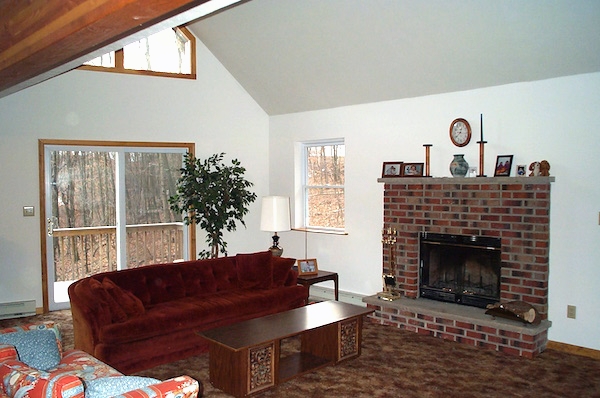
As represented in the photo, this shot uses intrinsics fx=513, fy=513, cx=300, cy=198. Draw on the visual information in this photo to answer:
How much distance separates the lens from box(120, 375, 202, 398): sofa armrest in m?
2.08

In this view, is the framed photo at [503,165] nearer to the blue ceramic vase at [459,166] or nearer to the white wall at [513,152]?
the white wall at [513,152]

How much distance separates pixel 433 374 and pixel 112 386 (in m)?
2.67

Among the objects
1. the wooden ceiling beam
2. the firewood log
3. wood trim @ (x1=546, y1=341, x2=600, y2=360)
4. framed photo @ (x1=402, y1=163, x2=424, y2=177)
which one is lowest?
wood trim @ (x1=546, y1=341, x2=600, y2=360)

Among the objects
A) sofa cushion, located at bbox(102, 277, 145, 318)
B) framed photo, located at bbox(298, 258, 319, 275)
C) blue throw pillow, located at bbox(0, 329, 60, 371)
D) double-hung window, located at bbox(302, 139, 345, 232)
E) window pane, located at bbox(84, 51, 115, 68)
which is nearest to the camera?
blue throw pillow, located at bbox(0, 329, 60, 371)

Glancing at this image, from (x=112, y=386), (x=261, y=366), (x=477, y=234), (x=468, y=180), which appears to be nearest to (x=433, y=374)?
(x=261, y=366)

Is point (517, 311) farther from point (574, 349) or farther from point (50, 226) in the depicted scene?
point (50, 226)

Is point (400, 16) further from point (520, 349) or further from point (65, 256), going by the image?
point (65, 256)

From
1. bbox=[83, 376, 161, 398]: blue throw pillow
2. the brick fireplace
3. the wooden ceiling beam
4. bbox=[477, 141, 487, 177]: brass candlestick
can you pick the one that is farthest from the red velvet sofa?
bbox=[477, 141, 487, 177]: brass candlestick

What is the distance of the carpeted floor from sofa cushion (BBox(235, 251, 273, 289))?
2.26 ft

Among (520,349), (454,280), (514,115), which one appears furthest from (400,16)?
(520,349)

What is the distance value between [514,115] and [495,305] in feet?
5.84

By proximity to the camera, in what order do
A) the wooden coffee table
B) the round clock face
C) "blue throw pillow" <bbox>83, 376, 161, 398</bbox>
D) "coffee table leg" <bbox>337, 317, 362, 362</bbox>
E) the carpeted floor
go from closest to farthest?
"blue throw pillow" <bbox>83, 376, 161, 398</bbox>, the wooden coffee table, the carpeted floor, "coffee table leg" <bbox>337, 317, 362, 362</bbox>, the round clock face

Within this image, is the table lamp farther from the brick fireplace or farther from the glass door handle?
the glass door handle

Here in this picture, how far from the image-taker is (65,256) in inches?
244
